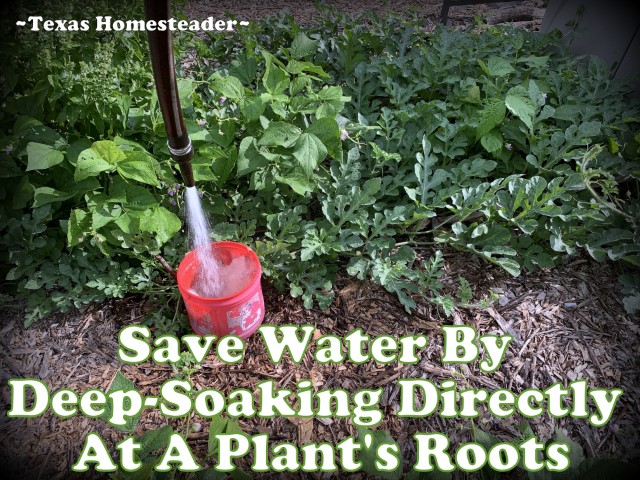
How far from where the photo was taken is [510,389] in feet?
6.44

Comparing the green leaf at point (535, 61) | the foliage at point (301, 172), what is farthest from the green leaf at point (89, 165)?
the green leaf at point (535, 61)

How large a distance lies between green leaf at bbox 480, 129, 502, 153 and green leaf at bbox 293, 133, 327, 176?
2.88 ft

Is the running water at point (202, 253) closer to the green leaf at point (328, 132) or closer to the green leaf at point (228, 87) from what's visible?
the green leaf at point (228, 87)

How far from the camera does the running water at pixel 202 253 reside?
1958 mm

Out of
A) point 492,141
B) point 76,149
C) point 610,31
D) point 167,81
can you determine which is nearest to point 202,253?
point 76,149

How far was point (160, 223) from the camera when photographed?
6.33 ft

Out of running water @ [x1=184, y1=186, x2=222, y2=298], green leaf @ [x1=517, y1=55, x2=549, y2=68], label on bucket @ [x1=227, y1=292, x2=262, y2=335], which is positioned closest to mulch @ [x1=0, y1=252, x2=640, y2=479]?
label on bucket @ [x1=227, y1=292, x2=262, y2=335]

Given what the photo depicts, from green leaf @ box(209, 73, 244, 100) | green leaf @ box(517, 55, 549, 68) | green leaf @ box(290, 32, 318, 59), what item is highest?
green leaf @ box(517, 55, 549, 68)

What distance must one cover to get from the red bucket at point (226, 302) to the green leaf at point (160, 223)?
12 centimetres

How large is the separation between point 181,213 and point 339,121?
0.86m

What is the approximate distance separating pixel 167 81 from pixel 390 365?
1.38 metres

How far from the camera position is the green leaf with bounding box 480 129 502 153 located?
2.38 metres

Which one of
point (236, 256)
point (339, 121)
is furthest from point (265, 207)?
point (339, 121)

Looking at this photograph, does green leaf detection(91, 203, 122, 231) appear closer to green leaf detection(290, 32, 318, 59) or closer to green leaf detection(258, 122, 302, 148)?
green leaf detection(258, 122, 302, 148)
